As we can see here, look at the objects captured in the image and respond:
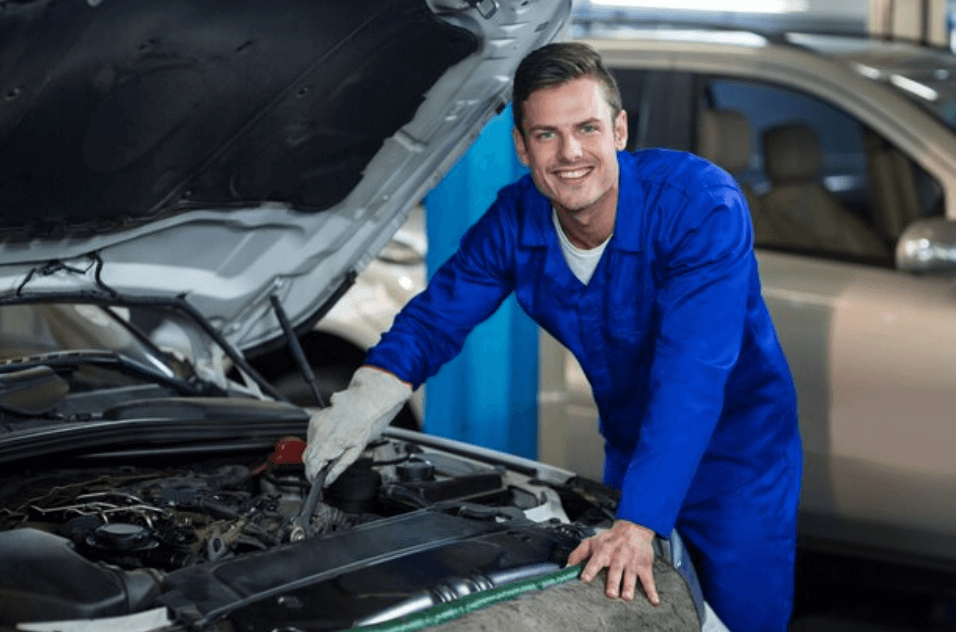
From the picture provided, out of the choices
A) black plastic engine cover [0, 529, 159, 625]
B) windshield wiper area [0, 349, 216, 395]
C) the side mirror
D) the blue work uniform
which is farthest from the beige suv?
black plastic engine cover [0, 529, 159, 625]

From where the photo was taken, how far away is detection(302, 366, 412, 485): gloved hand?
9.39 ft

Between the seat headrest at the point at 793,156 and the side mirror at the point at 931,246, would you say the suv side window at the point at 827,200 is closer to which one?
the seat headrest at the point at 793,156

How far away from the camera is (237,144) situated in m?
3.03

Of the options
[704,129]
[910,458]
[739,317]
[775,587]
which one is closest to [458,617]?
[739,317]

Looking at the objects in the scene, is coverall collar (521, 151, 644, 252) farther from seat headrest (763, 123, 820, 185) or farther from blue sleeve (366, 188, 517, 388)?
seat headrest (763, 123, 820, 185)

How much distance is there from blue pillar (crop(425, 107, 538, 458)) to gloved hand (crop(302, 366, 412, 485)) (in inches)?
56.8

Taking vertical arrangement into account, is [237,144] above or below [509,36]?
below

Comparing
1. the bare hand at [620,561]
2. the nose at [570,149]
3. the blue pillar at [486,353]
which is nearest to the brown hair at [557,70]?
the nose at [570,149]

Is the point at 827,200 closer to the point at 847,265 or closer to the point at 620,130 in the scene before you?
the point at 847,265

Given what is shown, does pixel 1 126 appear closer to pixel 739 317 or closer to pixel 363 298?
pixel 739 317

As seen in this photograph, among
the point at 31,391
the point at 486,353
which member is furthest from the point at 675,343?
the point at 486,353

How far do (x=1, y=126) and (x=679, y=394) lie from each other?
4.04 feet

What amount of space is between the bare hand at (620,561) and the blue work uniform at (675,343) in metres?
0.12

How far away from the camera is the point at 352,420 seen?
2.91 meters
